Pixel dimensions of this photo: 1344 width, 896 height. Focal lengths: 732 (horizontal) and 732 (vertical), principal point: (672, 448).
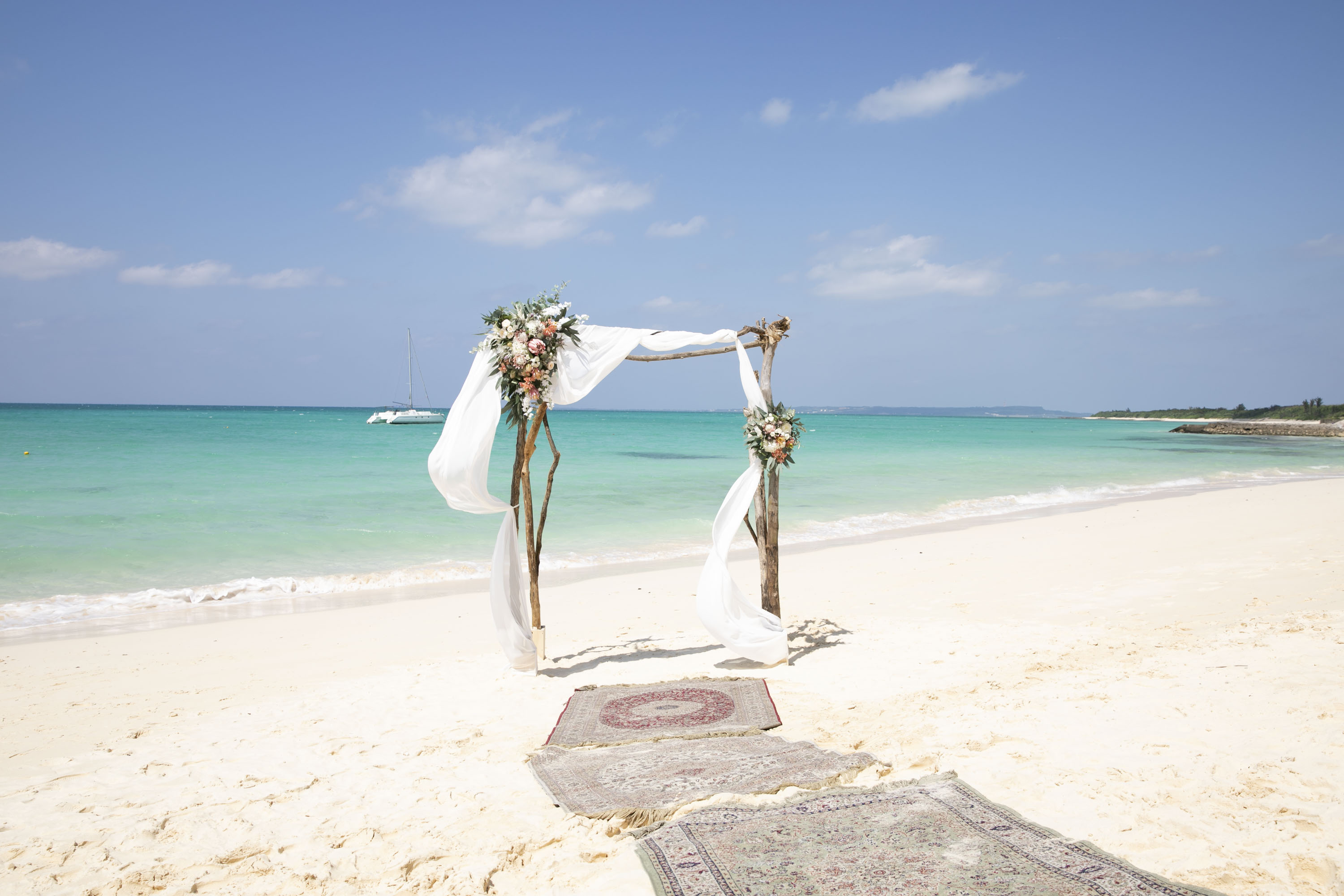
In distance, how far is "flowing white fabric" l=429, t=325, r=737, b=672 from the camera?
4949 mm

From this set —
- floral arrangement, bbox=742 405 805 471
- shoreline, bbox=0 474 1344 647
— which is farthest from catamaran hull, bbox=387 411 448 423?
floral arrangement, bbox=742 405 805 471

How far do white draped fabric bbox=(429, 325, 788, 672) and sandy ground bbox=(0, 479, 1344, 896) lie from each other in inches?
13.4

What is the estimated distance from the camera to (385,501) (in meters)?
15.8

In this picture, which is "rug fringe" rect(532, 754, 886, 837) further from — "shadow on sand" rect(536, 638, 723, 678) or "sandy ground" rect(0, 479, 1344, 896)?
"shadow on sand" rect(536, 638, 723, 678)

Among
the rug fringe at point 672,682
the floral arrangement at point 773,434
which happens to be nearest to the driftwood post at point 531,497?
the rug fringe at point 672,682

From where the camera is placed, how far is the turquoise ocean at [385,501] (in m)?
9.09

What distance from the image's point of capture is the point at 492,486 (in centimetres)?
2273

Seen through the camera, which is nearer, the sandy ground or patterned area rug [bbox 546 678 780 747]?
the sandy ground

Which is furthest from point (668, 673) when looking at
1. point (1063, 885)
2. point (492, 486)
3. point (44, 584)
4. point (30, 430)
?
point (30, 430)

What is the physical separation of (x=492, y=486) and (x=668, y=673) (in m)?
18.3

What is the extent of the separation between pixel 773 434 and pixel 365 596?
5.55 m

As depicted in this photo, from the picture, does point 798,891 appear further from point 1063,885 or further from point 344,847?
point 344,847

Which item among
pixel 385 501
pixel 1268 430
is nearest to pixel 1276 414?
pixel 1268 430

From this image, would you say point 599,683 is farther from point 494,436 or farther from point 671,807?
point 671,807
